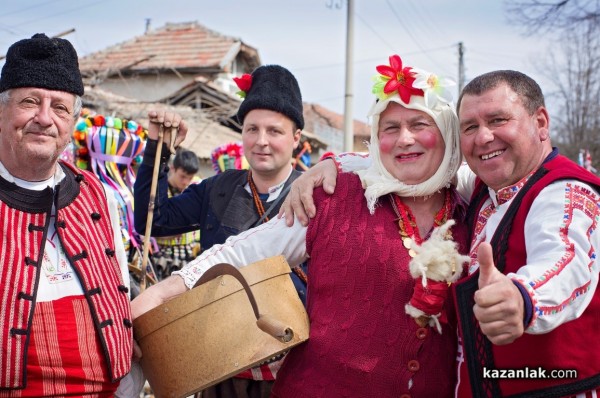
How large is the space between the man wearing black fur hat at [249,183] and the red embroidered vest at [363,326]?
0.89 metres

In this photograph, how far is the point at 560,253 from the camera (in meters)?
1.68

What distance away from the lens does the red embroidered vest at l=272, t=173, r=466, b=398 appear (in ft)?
6.88

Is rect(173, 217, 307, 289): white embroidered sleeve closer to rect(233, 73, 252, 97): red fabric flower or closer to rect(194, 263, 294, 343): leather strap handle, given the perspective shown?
rect(194, 263, 294, 343): leather strap handle

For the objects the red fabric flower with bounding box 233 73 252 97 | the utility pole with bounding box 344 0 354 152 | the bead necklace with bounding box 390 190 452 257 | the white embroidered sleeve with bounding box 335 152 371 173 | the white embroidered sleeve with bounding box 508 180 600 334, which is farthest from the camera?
the utility pole with bounding box 344 0 354 152

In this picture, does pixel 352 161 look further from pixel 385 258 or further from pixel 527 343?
pixel 527 343

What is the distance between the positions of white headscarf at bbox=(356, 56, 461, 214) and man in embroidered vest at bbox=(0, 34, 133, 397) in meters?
0.99

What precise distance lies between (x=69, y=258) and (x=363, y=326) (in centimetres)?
102

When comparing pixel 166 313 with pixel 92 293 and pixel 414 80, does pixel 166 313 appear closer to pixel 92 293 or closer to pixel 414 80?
pixel 92 293

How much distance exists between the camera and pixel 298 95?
346 centimetres

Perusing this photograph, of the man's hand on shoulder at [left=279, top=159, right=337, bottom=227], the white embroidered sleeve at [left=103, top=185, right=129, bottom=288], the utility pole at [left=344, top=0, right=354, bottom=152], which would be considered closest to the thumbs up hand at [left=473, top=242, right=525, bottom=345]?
the man's hand on shoulder at [left=279, top=159, right=337, bottom=227]

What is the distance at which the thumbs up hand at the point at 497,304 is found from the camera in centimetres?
150

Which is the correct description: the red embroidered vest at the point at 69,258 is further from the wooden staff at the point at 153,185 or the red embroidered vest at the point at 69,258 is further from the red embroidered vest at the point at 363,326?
the red embroidered vest at the point at 363,326

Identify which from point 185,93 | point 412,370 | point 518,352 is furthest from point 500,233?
point 185,93

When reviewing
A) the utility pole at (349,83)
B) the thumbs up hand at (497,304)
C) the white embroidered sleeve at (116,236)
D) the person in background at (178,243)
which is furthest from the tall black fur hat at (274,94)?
the utility pole at (349,83)
